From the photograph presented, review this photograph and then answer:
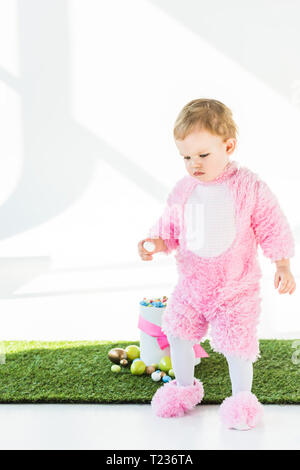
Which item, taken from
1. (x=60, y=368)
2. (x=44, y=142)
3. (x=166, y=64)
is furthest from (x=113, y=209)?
(x=60, y=368)

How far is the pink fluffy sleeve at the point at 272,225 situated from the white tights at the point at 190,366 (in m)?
0.26

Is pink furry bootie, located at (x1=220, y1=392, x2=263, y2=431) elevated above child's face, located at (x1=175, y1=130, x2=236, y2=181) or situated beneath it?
situated beneath

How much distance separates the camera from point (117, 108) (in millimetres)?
3676

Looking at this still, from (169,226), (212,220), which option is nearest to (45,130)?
(169,226)

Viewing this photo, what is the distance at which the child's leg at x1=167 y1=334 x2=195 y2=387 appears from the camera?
4.82 feet

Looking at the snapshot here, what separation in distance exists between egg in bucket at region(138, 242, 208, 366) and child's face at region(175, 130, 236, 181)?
0.48 m

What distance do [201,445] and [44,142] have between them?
261cm

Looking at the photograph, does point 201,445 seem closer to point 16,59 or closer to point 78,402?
point 78,402

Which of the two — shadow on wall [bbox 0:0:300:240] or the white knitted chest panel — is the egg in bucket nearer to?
the white knitted chest panel

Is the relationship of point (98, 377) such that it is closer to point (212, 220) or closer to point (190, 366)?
point (190, 366)

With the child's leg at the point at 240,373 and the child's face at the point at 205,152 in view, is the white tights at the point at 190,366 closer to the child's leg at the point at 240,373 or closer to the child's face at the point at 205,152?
the child's leg at the point at 240,373

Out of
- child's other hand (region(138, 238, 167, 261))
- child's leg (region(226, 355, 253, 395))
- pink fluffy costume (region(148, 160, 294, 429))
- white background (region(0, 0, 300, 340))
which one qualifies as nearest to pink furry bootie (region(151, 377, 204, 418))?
pink fluffy costume (region(148, 160, 294, 429))

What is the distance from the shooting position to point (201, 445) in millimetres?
1292

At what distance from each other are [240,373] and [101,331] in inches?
36.1
